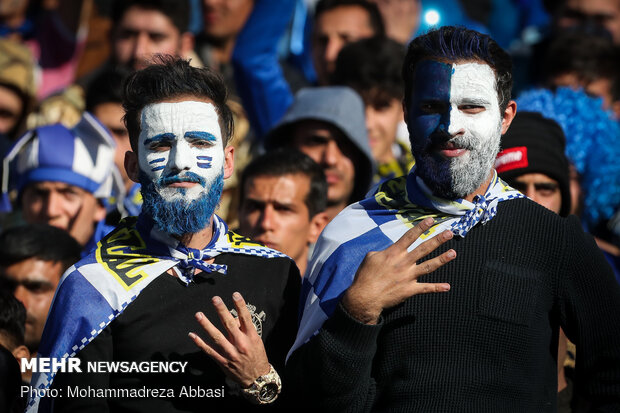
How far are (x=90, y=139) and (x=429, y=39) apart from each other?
3.05 m

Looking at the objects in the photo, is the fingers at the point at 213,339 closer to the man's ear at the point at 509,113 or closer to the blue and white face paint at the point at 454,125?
the blue and white face paint at the point at 454,125

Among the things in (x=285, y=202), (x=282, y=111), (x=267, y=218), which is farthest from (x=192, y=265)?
(x=282, y=111)

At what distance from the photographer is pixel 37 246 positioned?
5.65 meters

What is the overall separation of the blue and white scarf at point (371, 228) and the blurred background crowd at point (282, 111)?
1128 mm

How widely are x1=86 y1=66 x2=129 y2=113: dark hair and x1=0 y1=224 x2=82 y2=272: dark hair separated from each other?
1.51m

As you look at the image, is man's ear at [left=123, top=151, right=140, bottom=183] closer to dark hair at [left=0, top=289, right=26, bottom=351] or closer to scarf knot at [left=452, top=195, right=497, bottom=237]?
dark hair at [left=0, top=289, right=26, bottom=351]

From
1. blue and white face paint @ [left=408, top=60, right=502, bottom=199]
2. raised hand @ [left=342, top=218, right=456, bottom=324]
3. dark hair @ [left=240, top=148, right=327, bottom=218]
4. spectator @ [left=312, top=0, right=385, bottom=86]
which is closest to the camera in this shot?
raised hand @ [left=342, top=218, right=456, bottom=324]

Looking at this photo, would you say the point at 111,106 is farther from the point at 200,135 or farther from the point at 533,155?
the point at 533,155

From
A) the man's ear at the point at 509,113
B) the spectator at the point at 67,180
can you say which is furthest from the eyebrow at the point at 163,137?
the spectator at the point at 67,180

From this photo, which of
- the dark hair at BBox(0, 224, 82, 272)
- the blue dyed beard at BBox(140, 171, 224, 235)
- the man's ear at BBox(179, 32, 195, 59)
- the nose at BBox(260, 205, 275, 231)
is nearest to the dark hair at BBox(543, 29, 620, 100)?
the nose at BBox(260, 205, 275, 231)

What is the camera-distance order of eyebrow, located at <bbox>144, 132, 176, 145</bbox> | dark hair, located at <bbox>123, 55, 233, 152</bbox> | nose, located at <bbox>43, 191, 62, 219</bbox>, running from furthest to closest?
nose, located at <bbox>43, 191, 62, 219</bbox> → dark hair, located at <bbox>123, 55, 233, 152</bbox> → eyebrow, located at <bbox>144, 132, 176, 145</bbox>

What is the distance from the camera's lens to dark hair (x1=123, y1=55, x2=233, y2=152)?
4309mm

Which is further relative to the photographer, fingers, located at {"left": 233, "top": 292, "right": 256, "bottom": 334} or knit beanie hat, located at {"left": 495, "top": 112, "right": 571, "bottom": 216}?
knit beanie hat, located at {"left": 495, "top": 112, "right": 571, "bottom": 216}

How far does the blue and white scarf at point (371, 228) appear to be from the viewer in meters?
3.88
